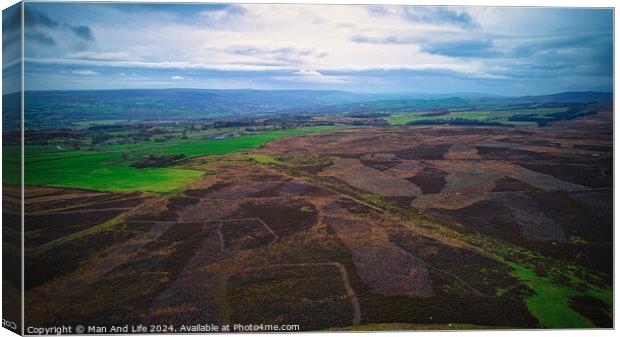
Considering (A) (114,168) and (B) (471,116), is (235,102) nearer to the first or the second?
(A) (114,168)

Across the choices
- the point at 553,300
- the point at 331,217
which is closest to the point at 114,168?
the point at 331,217

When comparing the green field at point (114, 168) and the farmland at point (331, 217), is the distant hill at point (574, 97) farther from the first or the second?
the green field at point (114, 168)

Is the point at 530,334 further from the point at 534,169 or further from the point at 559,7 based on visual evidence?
the point at 559,7

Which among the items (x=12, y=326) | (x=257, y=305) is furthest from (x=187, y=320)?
(x=12, y=326)

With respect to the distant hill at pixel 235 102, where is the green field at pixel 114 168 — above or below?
below

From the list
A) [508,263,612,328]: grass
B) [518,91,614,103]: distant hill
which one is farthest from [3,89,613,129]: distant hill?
[508,263,612,328]: grass

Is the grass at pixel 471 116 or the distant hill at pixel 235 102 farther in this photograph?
the grass at pixel 471 116

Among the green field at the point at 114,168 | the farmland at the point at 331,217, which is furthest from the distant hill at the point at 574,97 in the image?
the green field at the point at 114,168
